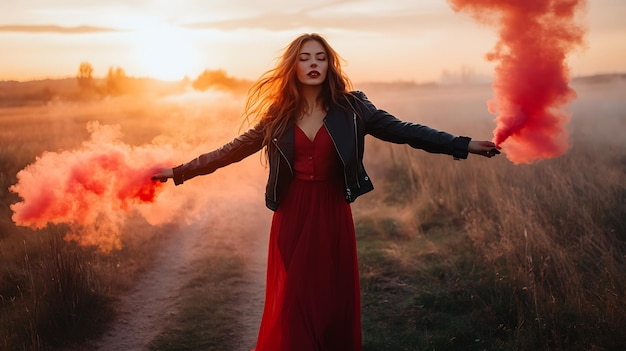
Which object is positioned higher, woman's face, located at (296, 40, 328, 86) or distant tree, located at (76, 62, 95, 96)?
distant tree, located at (76, 62, 95, 96)

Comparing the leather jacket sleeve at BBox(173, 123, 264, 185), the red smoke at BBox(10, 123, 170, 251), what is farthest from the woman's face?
the red smoke at BBox(10, 123, 170, 251)

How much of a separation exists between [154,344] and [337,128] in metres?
3.00

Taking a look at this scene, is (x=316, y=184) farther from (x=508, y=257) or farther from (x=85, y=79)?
(x=85, y=79)

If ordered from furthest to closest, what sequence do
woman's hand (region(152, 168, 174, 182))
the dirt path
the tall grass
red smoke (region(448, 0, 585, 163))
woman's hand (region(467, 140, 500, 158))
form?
the dirt path → the tall grass → woman's hand (region(152, 168, 174, 182)) → red smoke (region(448, 0, 585, 163)) → woman's hand (region(467, 140, 500, 158))

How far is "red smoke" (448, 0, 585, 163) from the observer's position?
4.07 m

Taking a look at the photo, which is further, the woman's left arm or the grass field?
the grass field

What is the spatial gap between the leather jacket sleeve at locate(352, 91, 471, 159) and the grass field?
186cm

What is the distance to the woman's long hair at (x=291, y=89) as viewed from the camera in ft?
13.4

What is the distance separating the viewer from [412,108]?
24.0 m

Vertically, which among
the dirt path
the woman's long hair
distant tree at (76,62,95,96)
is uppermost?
distant tree at (76,62,95,96)

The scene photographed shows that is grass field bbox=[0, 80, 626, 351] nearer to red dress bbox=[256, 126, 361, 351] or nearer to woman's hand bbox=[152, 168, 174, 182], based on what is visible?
red dress bbox=[256, 126, 361, 351]

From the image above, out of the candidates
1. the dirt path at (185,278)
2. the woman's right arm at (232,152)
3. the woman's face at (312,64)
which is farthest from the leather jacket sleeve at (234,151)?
the dirt path at (185,278)

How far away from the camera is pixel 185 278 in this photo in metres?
7.16

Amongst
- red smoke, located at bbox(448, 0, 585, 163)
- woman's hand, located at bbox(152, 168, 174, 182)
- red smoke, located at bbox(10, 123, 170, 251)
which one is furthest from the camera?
red smoke, located at bbox(10, 123, 170, 251)
